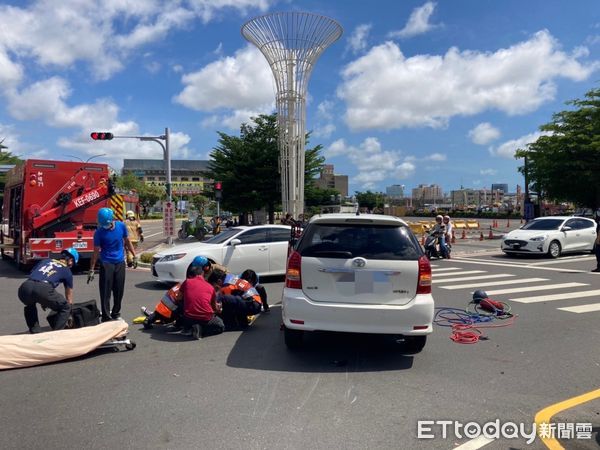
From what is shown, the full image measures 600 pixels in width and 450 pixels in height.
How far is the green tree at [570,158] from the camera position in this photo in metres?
26.5

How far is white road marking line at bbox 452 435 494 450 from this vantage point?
11.5 feet

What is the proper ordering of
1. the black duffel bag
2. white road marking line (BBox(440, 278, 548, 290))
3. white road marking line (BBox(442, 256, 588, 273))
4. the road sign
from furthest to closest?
the road sign < white road marking line (BBox(442, 256, 588, 273)) < white road marking line (BBox(440, 278, 548, 290)) < the black duffel bag

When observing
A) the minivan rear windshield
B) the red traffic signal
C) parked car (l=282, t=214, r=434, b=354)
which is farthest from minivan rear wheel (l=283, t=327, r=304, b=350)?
the red traffic signal

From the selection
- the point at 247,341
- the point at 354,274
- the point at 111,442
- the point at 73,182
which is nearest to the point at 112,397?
the point at 111,442

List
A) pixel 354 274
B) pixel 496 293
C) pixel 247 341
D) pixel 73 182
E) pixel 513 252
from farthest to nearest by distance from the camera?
pixel 513 252 → pixel 73 182 → pixel 496 293 → pixel 247 341 → pixel 354 274

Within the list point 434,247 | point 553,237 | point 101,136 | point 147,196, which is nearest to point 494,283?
point 434,247

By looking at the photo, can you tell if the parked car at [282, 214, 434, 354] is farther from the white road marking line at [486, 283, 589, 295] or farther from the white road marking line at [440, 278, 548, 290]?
the white road marking line at [440, 278, 548, 290]

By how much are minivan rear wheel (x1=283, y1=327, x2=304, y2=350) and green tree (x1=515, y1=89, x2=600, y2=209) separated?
25239mm

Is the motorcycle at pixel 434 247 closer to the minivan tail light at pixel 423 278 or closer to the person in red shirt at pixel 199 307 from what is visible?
the person in red shirt at pixel 199 307

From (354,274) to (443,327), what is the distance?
2.63 meters

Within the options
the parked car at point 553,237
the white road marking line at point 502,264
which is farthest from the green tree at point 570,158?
the white road marking line at point 502,264

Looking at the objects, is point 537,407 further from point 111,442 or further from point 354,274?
point 111,442

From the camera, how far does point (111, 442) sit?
139 inches

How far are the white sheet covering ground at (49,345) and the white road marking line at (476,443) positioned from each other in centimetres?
405
